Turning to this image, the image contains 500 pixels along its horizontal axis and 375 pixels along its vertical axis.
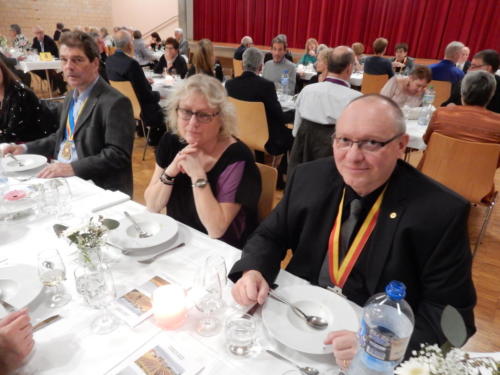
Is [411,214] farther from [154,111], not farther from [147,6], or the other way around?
[147,6]

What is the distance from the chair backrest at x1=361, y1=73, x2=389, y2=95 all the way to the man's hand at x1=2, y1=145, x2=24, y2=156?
5331 mm

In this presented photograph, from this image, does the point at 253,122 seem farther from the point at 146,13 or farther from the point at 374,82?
the point at 146,13

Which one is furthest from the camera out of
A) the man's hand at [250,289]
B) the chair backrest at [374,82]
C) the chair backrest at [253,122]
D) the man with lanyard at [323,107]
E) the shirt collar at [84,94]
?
the chair backrest at [374,82]

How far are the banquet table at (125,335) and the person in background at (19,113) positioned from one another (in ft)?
6.12

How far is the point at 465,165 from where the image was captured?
110 inches

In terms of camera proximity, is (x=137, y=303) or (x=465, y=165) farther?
(x=465, y=165)

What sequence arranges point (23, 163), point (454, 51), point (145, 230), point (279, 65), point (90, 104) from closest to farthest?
point (145, 230), point (23, 163), point (90, 104), point (454, 51), point (279, 65)

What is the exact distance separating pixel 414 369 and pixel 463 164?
253 centimetres

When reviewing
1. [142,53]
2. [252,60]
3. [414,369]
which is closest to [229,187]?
[414,369]

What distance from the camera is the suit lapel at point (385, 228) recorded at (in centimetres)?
131

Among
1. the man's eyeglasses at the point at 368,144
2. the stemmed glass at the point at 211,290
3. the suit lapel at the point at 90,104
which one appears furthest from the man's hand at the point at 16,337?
the suit lapel at the point at 90,104

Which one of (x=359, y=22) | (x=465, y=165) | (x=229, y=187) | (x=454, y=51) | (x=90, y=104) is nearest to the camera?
(x=229, y=187)

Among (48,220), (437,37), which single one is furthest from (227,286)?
(437,37)

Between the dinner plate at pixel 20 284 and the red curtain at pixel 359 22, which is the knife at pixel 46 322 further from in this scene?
the red curtain at pixel 359 22
